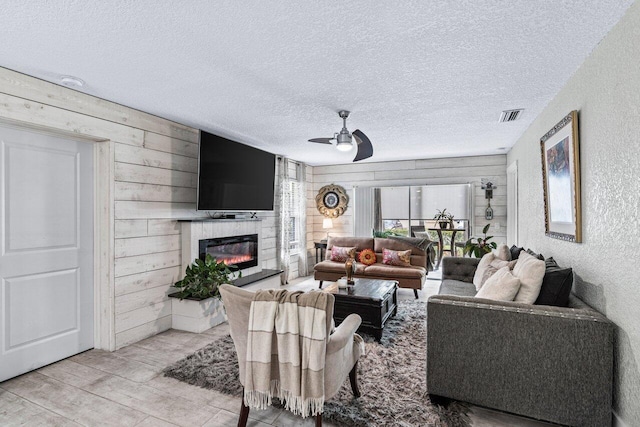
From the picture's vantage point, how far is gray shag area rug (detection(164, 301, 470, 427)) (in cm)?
209

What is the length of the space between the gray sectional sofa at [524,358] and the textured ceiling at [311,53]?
1.65m

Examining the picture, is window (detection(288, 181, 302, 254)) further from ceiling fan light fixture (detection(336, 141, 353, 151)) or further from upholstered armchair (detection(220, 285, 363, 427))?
upholstered armchair (detection(220, 285, 363, 427))

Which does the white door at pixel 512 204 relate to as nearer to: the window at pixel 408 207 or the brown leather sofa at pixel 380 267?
the window at pixel 408 207

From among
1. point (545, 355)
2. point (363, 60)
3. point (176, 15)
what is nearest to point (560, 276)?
point (545, 355)

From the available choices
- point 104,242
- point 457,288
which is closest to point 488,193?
point 457,288

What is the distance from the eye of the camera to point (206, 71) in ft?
8.14

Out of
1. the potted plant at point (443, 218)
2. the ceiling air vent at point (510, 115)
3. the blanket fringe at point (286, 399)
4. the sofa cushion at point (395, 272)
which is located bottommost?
the blanket fringe at point (286, 399)

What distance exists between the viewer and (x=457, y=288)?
144 inches

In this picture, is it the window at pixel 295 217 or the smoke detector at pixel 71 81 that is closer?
the smoke detector at pixel 71 81

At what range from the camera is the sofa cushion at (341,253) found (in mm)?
5715

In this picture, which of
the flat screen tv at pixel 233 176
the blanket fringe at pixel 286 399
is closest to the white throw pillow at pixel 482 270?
the blanket fringe at pixel 286 399

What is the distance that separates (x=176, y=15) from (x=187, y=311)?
9.76 ft

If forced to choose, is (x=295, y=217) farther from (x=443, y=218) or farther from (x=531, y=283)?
(x=531, y=283)

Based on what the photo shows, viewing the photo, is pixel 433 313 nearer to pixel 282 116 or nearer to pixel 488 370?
pixel 488 370
